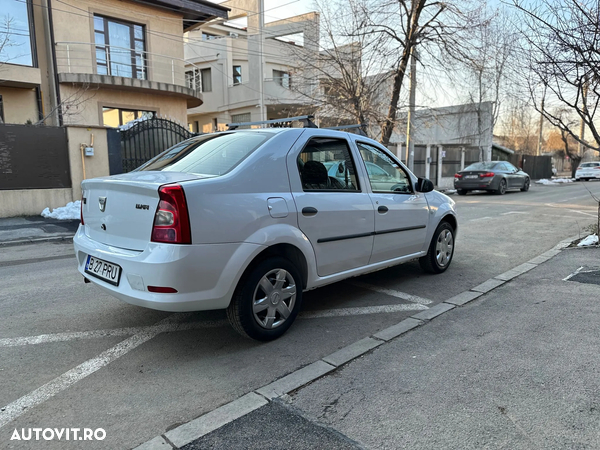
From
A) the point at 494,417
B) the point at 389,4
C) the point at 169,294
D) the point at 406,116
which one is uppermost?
the point at 389,4

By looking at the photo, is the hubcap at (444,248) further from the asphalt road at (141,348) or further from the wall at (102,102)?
the wall at (102,102)

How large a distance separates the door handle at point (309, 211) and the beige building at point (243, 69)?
70.7 ft

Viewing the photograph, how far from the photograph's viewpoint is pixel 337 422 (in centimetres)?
255

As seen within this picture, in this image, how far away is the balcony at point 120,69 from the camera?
14.9m

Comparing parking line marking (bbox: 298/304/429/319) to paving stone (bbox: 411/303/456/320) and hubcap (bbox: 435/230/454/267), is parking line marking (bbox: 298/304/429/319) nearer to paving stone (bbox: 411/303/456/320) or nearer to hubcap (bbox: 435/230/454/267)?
paving stone (bbox: 411/303/456/320)

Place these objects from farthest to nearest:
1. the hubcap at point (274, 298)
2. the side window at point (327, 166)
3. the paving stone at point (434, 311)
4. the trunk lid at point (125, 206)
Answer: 1. the paving stone at point (434, 311)
2. the side window at point (327, 166)
3. the hubcap at point (274, 298)
4. the trunk lid at point (125, 206)

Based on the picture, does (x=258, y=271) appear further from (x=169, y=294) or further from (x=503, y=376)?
(x=503, y=376)

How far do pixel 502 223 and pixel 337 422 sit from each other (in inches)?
350

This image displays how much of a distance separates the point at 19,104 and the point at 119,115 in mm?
3291

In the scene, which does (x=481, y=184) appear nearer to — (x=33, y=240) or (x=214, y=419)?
(x=33, y=240)

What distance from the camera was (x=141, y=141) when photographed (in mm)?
13047

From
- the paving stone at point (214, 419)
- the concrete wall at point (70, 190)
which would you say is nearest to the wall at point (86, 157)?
the concrete wall at point (70, 190)

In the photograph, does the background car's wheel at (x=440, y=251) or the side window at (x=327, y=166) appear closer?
the side window at (x=327, y=166)

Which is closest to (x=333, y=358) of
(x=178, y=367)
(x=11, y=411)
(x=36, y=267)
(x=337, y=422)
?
(x=337, y=422)
